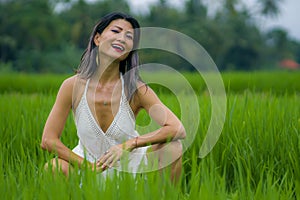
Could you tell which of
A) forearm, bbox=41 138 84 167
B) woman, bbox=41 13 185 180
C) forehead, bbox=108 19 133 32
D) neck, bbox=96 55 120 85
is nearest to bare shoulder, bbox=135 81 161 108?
woman, bbox=41 13 185 180

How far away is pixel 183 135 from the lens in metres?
1.96

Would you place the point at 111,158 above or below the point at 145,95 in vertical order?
below

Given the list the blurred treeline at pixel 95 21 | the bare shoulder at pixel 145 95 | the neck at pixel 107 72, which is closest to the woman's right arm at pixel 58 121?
the neck at pixel 107 72

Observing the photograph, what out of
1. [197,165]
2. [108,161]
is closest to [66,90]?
[108,161]

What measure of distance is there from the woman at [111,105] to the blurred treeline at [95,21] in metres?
13.8

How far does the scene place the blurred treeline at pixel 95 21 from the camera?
18.5 meters

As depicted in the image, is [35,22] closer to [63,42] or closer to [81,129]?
[63,42]

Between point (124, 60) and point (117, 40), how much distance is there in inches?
5.2

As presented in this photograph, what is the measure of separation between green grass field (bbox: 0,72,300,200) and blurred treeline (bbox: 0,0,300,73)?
13.3 meters

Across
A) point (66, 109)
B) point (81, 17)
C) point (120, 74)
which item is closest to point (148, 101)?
point (120, 74)

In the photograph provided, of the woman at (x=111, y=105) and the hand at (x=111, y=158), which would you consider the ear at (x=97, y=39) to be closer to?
the woman at (x=111, y=105)

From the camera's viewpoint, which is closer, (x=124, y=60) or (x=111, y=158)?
(x=111, y=158)

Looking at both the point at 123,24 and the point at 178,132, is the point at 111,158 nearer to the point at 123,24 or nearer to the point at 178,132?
the point at 178,132

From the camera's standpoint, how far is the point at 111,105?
6.77ft
